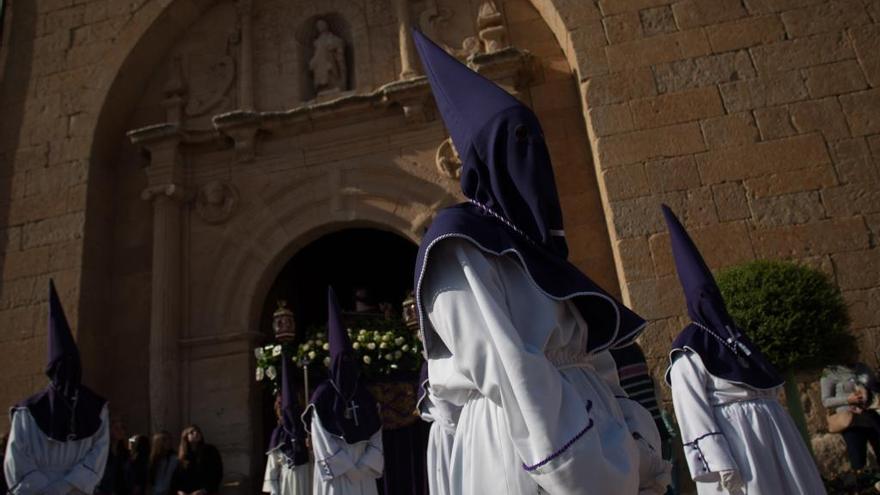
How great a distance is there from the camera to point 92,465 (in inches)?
231

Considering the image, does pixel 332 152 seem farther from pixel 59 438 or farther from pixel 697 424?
pixel 697 424

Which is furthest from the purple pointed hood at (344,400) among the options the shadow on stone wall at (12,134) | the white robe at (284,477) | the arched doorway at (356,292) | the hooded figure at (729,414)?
the shadow on stone wall at (12,134)

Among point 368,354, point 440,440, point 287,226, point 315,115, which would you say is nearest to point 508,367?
point 440,440

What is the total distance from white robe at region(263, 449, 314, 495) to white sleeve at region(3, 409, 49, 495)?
212 centimetres

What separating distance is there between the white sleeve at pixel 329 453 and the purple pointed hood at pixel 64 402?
1.83 meters

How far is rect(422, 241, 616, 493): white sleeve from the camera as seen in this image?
167 cm

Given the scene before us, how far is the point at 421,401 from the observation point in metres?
4.77

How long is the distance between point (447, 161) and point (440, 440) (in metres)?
4.91

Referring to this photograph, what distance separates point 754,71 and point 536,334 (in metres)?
6.87

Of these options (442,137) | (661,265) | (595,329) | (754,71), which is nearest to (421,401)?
(595,329)

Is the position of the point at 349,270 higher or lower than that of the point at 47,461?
higher

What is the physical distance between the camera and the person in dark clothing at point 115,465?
7.06 metres

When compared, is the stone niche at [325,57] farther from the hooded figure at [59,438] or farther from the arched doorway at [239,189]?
the hooded figure at [59,438]

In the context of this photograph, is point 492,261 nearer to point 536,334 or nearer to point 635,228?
point 536,334
